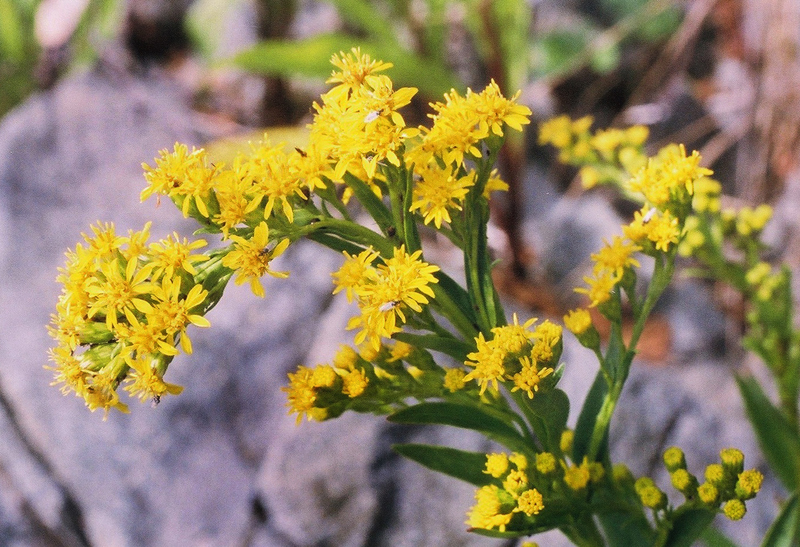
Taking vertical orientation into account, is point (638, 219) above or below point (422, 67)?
below

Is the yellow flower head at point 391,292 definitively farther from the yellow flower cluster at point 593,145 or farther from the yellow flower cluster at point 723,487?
the yellow flower cluster at point 593,145

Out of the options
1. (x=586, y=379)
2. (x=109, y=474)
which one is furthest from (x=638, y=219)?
(x=109, y=474)

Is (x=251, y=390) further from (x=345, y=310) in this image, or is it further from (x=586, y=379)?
(x=586, y=379)

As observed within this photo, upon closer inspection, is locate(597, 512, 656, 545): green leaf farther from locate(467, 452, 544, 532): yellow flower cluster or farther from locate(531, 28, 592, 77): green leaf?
locate(531, 28, 592, 77): green leaf

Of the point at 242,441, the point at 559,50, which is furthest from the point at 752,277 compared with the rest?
the point at 559,50

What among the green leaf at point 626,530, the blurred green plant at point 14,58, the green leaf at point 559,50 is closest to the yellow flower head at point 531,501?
the green leaf at point 626,530

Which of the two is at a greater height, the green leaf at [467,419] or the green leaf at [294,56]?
the green leaf at [294,56]

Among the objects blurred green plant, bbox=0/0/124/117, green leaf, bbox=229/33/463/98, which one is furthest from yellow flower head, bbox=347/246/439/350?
blurred green plant, bbox=0/0/124/117
